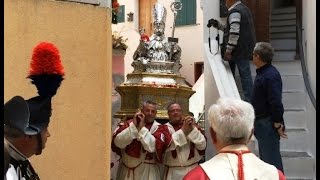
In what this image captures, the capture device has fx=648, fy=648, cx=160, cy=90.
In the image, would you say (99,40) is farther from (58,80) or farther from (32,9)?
(58,80)

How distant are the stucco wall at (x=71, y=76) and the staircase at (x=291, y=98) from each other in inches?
109

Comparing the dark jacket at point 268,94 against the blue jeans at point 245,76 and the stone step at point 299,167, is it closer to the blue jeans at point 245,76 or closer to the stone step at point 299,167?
the stone step at point 299,167

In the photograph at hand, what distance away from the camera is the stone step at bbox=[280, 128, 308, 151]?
7.32m

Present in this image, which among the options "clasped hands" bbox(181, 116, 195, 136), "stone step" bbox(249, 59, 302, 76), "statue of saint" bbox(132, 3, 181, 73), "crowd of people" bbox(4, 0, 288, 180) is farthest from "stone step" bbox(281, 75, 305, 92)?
"clasped hands" bbox(181, 116, 195, 136)

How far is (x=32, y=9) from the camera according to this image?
436cm

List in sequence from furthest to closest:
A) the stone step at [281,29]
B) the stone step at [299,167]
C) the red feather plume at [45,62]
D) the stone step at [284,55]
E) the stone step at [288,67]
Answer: the stone step at [281,29] → the stone step at [284,55] → the stone step at [288,67] → the stone step at [299,167] → the red feather plume at [45,62]

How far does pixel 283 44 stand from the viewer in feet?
33.6

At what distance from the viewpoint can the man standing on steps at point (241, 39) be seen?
298 inches

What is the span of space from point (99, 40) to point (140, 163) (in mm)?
2946

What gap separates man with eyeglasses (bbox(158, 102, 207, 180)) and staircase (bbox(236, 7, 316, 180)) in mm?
962

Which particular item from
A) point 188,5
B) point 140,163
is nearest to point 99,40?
point 140,163

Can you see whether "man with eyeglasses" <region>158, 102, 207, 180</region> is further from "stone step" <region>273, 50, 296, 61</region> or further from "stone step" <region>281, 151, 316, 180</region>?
"stone step" <region>273, 50, 296, 61</region>

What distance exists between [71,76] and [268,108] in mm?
2180

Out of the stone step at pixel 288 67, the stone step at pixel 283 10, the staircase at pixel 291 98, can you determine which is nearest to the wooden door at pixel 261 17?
the staircase at pixel 291 98
